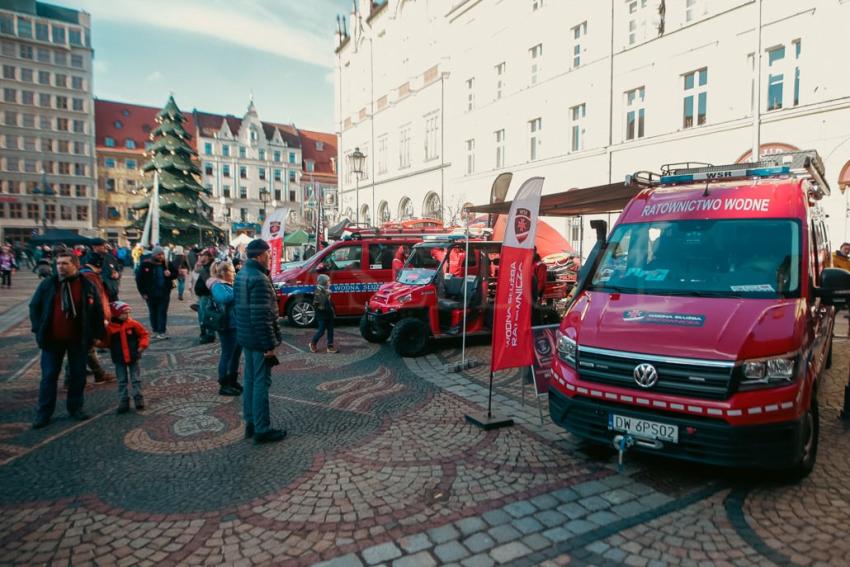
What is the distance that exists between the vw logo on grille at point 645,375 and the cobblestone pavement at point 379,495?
884 mm

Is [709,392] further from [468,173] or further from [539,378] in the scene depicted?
[468,173]

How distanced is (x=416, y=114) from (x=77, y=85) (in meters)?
57.8

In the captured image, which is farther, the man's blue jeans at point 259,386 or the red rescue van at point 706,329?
the man's blue jeans at point 259,386

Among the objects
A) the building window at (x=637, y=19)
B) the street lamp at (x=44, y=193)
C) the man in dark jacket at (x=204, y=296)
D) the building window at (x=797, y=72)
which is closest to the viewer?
the man in dark jacket at (x=204, y=296)

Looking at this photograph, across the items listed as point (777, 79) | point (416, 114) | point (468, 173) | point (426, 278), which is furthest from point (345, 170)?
point (426, 278)

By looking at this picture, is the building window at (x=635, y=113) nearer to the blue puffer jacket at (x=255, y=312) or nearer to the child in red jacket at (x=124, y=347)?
the blue puffer jacket at (x=255, y=312)

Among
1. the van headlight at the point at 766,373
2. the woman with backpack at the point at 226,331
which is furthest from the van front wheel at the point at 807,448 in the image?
the woman with backpack at the point at 226,331

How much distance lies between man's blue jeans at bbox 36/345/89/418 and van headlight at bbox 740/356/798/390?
6.49 metres

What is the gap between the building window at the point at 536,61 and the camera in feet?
88.5

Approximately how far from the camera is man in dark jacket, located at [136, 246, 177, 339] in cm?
1071

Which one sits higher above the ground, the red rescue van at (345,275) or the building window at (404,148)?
the building window at (404,148)

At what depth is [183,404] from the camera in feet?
21.6

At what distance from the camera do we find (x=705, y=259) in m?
4.88

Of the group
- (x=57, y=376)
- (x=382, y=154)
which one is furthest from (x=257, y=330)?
(x=382, y=154)
